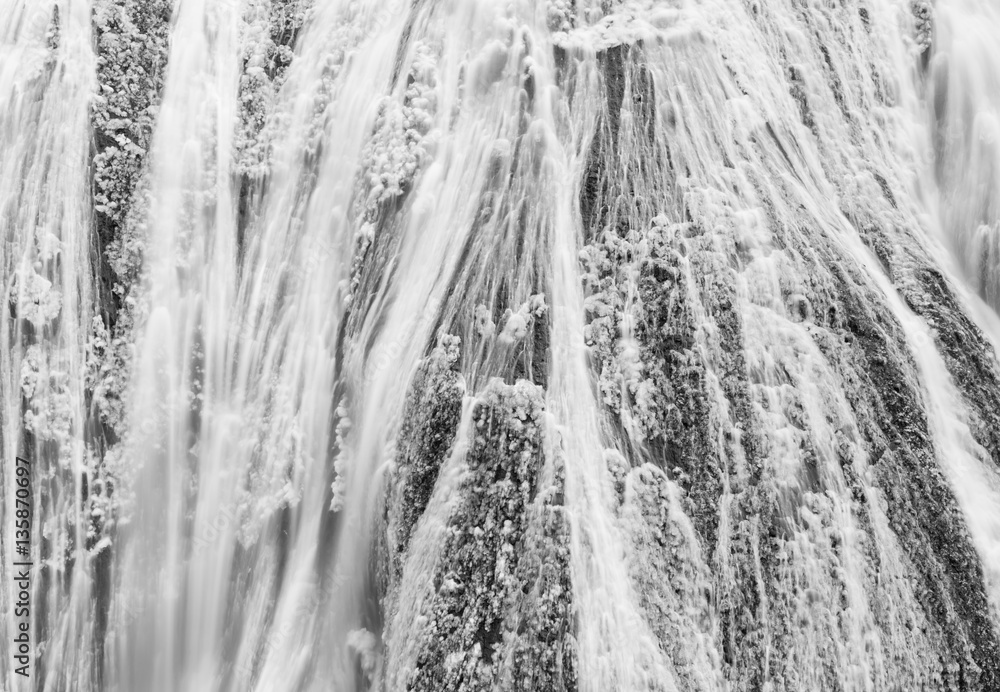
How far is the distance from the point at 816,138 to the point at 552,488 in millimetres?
2928

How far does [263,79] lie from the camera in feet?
16.6

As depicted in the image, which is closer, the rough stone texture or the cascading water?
the rough stone texture

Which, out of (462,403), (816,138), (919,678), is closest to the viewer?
(919,678)

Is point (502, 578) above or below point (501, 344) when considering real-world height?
below

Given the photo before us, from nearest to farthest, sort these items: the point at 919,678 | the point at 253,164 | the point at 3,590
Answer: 1. the point at 919,678
2. the point at 3,590
3. the point at 253,164

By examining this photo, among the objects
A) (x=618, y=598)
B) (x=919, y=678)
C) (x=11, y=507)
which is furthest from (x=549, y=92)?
(x=11, y=507)

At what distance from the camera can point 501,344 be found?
4.01 metres

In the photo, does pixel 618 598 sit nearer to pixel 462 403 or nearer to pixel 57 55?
pixel 462 403

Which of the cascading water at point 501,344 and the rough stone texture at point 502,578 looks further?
the cascading water at point 501,344

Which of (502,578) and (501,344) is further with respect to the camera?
(501,344)

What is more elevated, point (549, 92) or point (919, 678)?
point (549, 92)

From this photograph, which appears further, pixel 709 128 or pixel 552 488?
pixel 709 128

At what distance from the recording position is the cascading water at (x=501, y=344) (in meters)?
3.57

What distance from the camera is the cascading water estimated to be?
3.57 m
